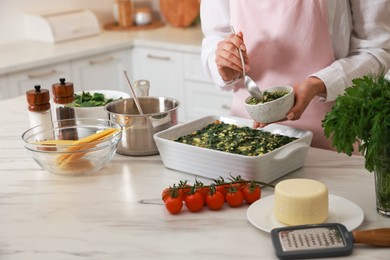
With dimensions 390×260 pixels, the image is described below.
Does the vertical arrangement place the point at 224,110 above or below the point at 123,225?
below

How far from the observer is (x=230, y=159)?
4.99 ft

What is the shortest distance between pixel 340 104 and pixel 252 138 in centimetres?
38

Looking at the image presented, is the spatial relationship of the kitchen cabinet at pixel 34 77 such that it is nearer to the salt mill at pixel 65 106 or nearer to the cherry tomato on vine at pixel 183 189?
the salt mill at pixel 65 106

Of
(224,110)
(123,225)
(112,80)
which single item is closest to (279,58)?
(123,225)

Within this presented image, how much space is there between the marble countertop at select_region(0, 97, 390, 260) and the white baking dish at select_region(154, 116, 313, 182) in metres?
0.03

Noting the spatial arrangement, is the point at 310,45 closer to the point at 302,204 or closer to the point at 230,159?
the point at 230,159

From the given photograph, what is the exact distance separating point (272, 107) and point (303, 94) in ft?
0.41

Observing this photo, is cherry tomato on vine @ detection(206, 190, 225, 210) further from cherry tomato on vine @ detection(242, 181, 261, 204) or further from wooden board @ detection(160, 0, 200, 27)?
wooden board @ detection(160, 0, 200, 27)

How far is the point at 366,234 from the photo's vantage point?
123cm

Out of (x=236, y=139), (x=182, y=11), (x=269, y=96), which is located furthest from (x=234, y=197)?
(x=182, y=11)

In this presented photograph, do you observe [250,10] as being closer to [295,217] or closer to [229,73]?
[229,73]

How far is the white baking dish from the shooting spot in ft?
4.95

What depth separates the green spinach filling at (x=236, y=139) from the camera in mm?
1585

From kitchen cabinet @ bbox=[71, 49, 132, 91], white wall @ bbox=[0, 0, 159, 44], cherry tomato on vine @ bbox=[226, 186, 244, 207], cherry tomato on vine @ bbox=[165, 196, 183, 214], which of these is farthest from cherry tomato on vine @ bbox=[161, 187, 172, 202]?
white wall @ bbox=[0, 0, 159, 44]
